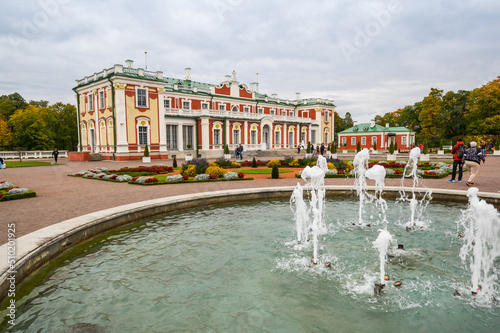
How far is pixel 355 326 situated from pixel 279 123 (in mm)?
42904

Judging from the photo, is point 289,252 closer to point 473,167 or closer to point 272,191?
point 272,191

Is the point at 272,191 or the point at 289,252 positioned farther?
the point at 272,191

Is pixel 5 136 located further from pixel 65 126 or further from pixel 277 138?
pixel 277 138

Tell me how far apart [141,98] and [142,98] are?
11cm

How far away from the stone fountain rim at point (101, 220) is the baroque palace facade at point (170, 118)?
76.1 ft

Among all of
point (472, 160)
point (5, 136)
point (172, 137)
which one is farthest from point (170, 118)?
point (472, 160)

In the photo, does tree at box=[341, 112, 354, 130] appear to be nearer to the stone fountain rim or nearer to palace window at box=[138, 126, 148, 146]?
palace window at box=[138, 126, 148, 146]

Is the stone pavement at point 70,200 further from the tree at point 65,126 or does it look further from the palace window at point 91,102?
the tree at point 65,126

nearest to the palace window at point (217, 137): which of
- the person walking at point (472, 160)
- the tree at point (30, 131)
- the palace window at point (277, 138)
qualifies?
the palace window at point (277, 138)

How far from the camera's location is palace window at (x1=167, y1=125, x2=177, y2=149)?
34.1m

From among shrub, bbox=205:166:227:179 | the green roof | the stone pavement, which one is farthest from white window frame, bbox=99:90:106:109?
the green roof

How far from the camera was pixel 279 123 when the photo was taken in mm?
45188

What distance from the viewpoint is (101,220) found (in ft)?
20.6

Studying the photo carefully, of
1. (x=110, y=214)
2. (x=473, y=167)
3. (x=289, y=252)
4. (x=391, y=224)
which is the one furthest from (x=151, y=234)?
(x=473, y=167)
